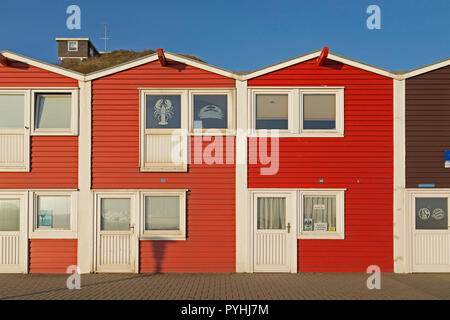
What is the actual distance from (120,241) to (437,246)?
26.9ft

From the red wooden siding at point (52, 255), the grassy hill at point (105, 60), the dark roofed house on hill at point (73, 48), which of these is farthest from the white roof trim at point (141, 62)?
the dark roofed house on hill at point (73, 48)

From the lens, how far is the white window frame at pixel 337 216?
32.7ft

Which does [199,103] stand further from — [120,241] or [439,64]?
[439,64]

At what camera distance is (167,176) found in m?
10.0

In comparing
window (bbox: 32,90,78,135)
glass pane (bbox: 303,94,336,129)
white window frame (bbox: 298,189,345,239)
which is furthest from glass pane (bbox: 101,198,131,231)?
glass pane (bbox: 303,94,336,129)

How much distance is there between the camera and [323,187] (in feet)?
33.0

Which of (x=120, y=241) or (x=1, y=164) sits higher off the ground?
(x=1, y=164)

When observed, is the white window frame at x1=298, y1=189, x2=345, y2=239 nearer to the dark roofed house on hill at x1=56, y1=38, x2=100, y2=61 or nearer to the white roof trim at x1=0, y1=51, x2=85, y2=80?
the white roof trim at x1=0, y1=51, x2=85, y2=80

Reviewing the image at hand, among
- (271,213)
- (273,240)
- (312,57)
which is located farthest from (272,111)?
(273,240)

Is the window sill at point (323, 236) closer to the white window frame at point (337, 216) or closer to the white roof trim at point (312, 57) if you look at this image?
the white window frame at point (337, 216)

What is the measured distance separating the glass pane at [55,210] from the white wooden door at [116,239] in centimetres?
88

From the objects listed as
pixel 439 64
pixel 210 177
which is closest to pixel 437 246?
pixel 439 64
